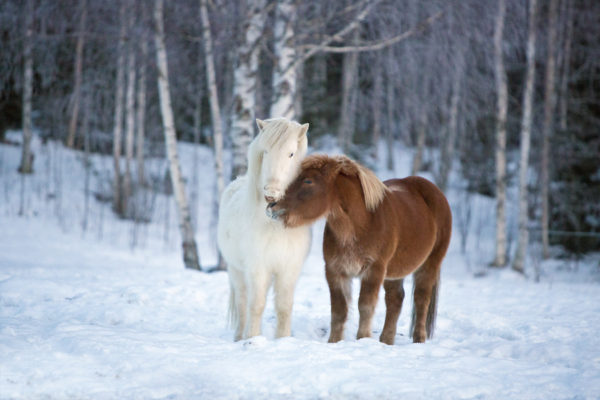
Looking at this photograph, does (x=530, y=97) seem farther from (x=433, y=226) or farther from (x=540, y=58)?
(x=433, y=226)

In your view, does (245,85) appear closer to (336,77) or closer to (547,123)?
(547,123)

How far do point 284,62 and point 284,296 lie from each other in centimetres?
434

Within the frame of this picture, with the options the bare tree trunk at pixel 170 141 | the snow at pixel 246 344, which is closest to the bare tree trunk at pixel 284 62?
the bare tree trunk at pixel 170 141

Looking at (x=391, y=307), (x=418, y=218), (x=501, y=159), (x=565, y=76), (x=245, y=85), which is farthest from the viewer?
(x=565, y=76)

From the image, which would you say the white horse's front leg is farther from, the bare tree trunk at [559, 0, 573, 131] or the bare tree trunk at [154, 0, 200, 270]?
the bare tree trunk at [559, 0, 573, 131]

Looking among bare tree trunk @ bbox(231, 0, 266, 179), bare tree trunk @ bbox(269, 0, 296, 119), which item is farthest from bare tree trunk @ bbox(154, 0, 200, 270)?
bare tree trunk @ bbox(269, 0, 296, 119)

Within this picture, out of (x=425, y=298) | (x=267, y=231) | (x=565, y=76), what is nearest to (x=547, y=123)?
(x=565, y=76)

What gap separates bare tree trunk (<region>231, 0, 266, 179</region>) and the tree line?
0.02 metres

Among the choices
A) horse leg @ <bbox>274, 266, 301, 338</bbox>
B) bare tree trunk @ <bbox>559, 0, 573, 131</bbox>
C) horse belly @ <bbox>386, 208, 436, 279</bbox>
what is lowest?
horse leg @ <bbox>274, 266, 301, 338</bbox>

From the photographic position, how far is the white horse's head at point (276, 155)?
140 inches

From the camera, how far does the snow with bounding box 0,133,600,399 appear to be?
2.87 meters

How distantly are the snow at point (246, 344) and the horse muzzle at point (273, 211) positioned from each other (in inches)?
35.0

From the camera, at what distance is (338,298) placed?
12.9ft

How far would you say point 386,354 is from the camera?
137 inches
